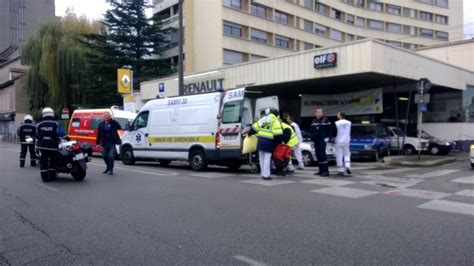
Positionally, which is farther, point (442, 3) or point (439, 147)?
point (442, 3)

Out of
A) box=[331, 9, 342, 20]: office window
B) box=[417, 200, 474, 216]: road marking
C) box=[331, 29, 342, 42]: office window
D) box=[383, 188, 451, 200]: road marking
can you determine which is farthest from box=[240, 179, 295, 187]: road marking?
box=[331, 9, 342, 20]: office window

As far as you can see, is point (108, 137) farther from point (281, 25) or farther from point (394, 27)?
point (394, 27)

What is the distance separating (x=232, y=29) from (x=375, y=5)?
99.4ft

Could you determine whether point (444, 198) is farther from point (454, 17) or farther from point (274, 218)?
point (454, 17)

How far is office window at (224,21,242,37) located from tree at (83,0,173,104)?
6.04m

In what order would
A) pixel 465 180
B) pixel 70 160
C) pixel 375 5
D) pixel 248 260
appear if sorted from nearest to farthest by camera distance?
pixel 248 260
pixel 70 160
pixel 465 180
pixel 375 5

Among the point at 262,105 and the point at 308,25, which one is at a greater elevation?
the point at 308,25

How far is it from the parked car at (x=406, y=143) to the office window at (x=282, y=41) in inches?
966

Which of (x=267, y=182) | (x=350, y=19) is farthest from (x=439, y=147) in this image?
(x=350, y=19)

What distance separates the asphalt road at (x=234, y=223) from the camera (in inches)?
178

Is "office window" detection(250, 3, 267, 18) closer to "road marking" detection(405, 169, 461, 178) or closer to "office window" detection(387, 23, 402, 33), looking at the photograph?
"office window" detection(387, 23, 402, 33)

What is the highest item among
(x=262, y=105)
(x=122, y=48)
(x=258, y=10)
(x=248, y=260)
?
(x=258, y=10)

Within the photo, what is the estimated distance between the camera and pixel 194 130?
42.0 feet

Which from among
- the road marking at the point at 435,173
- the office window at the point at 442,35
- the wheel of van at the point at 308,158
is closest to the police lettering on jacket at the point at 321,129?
the road marking at the point at 435,173
